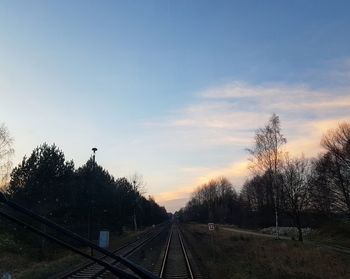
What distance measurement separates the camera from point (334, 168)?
216 feet

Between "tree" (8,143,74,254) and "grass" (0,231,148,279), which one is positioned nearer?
"grass" (0,231,148,279)

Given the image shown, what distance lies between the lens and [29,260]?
31.3 m

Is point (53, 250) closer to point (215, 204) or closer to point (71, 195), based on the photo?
point (71, 195)

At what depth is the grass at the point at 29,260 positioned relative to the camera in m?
22.6

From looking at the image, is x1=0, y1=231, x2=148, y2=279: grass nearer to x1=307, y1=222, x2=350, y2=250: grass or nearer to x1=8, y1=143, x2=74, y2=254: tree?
x1=8, y1=143, x2=74, y2=254: tree

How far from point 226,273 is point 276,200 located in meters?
28.6

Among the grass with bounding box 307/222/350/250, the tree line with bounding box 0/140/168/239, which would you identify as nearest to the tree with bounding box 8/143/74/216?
the tree line with bounding box 0/140/168/239

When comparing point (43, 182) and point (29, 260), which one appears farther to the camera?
point (43, 182)

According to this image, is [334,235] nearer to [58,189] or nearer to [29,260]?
[58,189]

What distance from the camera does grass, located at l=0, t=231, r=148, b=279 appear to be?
22.6 meters

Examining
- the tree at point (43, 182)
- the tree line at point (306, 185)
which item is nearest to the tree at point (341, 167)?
the tree line at point (306, 185)

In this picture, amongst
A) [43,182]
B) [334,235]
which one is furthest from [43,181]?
[334,235]

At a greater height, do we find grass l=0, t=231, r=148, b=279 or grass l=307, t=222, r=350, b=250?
grass l=307, t=222, r=350, b=250

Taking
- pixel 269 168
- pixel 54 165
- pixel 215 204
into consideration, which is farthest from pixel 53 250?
pixel 215 204
